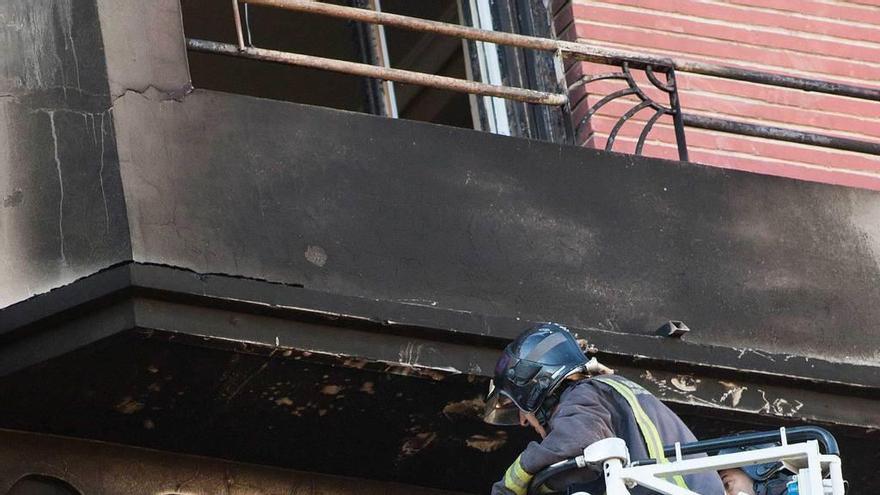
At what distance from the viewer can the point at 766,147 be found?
10.6 metres

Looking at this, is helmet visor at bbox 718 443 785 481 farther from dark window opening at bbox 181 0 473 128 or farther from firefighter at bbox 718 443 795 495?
dark window opening at bbox 181 0 473 128

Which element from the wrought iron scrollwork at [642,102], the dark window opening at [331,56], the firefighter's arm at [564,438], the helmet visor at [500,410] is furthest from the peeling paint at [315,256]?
the dark window opening at [331,56]

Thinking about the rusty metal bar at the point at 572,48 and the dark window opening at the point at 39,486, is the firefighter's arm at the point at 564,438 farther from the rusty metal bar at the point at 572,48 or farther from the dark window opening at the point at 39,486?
the dark window opening at the point at 39,486

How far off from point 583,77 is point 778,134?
3.06 feet

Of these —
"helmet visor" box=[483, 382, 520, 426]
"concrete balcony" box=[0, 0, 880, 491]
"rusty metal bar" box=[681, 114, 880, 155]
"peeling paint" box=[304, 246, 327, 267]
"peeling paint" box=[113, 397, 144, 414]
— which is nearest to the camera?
"helmet visor" box=[483, 382, 520, 426]

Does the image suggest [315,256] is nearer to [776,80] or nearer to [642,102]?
[642,102]

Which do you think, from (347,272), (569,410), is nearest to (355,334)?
(347,272)

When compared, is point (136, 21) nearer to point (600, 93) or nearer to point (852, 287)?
point (600, 93)

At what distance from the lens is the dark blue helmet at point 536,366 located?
7129 mm

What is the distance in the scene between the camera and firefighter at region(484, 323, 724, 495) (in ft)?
22.0

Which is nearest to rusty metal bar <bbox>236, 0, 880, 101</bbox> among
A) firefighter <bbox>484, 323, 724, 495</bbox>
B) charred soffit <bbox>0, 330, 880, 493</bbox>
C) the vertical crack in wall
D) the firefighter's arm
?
the vertical crack in wall

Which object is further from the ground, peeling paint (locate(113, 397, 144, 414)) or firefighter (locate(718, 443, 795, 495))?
peeling paint (locate(113, 397, 144, 414))

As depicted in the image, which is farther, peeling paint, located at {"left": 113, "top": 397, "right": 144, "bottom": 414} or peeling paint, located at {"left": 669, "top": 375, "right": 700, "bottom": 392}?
peeling paint, located at {"left": 669, "top": 375, "right": 700, "bottom": 392}

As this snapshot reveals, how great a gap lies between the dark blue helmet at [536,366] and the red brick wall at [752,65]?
279 cm
